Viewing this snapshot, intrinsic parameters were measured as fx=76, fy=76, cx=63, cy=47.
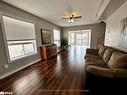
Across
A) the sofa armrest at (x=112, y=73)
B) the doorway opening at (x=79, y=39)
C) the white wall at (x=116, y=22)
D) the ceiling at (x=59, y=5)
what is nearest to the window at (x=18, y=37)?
the ceiling at (x=59, y=5)

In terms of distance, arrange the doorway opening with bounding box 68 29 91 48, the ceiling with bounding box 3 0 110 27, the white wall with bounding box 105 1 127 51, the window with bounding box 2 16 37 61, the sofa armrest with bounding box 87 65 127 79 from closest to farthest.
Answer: the sofa armrest with bounding box 87 65 127 79 → the white wall with bounding box 105 1 127 51 → the ceiling with bounding box 3 0 110 27 → the window with bounding box 2 16 37 61 → the doorway opening with bounding box 68 29 91 48

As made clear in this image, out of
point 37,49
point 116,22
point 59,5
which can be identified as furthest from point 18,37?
point 116,22

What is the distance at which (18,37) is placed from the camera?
3193 millimetres

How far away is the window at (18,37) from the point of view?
9.18 ft

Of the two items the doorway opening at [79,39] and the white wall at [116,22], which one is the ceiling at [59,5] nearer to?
the white wall at [116,22]

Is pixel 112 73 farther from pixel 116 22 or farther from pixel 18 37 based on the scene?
pixel 18 37

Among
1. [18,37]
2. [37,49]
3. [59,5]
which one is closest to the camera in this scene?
[59,5]

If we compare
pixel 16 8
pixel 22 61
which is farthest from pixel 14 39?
pixel 16 8

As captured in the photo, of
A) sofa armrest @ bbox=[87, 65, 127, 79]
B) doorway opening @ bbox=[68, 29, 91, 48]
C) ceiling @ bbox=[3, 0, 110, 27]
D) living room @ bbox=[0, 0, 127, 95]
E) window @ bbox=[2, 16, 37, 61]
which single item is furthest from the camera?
doorway opening @ bbox=[68, 29, 91, 48]

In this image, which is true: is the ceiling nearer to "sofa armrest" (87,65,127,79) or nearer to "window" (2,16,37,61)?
"window" (2,16,37,61)

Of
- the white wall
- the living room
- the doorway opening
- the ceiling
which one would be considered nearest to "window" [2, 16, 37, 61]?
the living room

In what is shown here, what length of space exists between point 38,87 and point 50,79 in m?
0.47

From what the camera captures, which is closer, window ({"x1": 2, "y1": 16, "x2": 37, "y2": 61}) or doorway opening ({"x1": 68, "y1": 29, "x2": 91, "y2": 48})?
window ({"x1": 2, "y1": 16, "x2": 37, "y2": 61})

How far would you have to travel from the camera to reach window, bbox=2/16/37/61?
280 cm
